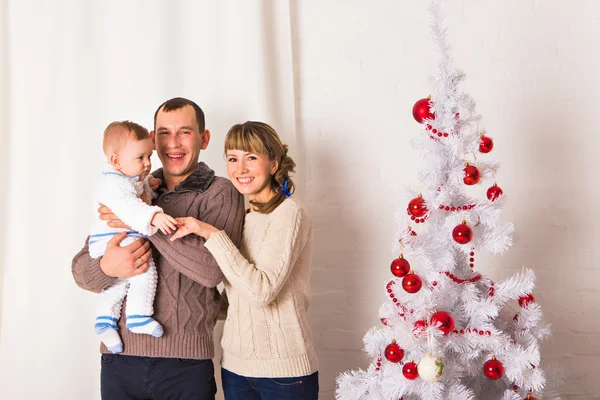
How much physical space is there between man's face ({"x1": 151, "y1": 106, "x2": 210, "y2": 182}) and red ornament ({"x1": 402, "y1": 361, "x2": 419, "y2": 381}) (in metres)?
0.98

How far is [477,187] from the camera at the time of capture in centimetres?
273

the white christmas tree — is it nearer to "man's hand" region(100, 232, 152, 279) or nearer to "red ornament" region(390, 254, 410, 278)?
"red ornament" region(390, 254, 410, 278)

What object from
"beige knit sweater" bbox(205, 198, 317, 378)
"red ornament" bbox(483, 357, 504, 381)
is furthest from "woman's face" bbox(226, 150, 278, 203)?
"red ornament" bbox(483, 357, 504, 381)

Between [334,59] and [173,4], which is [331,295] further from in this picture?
[173,4]

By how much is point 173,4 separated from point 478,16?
1.29m

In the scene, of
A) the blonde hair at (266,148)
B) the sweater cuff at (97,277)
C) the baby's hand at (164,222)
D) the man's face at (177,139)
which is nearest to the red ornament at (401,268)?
the blonde hair at (266,148)

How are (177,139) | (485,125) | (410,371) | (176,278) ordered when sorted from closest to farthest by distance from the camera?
(410,371) < (176,278) < (177,139) < (485,125)

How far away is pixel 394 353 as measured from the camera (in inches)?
76.4

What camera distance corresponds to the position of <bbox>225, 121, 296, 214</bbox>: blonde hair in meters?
2.09

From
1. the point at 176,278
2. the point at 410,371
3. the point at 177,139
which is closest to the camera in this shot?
the point at 410,371

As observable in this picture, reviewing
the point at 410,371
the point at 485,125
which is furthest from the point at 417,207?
the point at 485,125

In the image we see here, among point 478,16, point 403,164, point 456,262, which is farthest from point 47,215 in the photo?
point 478,16

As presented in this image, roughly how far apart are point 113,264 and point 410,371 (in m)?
0.95

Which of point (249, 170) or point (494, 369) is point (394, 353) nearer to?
point (494, 369)
